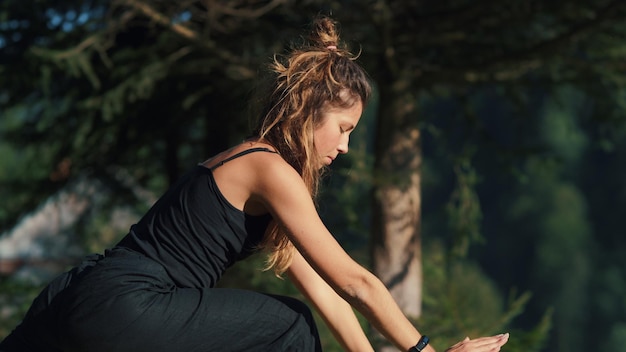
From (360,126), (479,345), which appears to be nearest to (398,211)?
(360,126)

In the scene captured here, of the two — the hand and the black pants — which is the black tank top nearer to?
the black pants

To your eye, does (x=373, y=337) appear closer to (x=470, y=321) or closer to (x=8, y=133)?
(x=470, y=321)

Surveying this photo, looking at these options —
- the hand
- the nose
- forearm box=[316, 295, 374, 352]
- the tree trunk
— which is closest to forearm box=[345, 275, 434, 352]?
the hand

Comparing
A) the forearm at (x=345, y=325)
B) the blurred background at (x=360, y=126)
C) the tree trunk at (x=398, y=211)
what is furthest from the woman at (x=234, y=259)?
the tree trunk at (x=398, y=211)

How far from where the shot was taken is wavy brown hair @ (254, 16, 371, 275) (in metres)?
2.54

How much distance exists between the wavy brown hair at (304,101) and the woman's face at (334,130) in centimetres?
1

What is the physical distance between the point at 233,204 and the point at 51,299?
53 cm

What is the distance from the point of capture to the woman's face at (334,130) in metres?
2.56

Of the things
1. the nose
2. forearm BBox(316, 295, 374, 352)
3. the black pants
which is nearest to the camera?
the black pants

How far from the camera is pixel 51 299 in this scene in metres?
2.46

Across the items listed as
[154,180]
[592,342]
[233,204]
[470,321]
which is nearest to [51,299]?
[233,204]

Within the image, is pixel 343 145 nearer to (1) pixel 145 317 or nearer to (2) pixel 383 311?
(2) pixel 383 311

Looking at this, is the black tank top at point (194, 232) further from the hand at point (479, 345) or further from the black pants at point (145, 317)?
the hand at point (479, 345)

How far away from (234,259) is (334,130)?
0.44 meters
